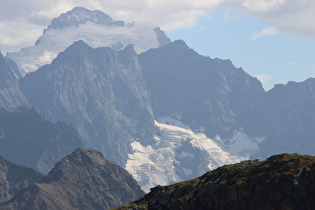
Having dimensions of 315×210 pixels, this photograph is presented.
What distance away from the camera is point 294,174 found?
189125 mm

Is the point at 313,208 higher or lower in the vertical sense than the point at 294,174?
lower

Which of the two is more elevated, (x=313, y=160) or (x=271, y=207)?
(x=313, y=160)

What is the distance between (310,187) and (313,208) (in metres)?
6.97

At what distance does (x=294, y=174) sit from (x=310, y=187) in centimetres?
911

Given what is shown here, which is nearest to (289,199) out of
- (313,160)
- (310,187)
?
(310,187)

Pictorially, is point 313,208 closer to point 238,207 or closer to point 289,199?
point 289,199

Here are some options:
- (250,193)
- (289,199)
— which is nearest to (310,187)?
(289,199)

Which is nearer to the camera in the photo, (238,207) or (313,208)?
(313,208)

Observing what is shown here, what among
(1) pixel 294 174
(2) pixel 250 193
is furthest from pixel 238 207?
(1) pixel 294 174

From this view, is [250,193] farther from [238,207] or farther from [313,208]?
[313,208]

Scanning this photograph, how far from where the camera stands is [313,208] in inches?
6914

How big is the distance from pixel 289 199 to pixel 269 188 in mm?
11407

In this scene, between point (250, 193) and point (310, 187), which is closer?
point (310, 187)

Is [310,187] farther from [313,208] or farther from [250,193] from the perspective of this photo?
[250,193]
